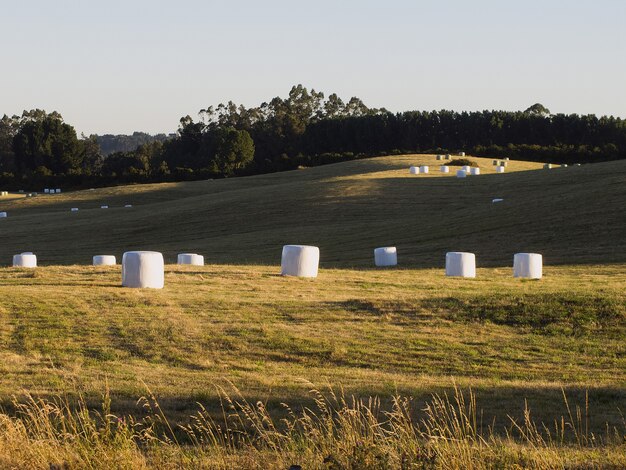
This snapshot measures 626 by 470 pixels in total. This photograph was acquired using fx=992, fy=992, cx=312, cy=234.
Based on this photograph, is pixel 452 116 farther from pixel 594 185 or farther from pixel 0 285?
pixel 0 285

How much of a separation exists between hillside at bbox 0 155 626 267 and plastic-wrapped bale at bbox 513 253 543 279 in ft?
18.5

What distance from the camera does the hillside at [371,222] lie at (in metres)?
43.6

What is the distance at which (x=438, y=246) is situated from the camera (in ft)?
149

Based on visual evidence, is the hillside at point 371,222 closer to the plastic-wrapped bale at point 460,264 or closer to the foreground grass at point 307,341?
the plastic-wrapped bale at point 460,264

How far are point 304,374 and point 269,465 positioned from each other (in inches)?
345

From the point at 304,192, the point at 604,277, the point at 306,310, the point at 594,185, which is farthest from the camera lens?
the point at 304,192

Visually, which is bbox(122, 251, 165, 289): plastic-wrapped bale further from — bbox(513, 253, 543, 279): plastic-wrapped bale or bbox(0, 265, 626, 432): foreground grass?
bbox(513, 253, 543, 279): plastic-wrapped bale

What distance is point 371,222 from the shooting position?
5834cm

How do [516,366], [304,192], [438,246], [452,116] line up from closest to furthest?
1. [516,366]
2. [438,246]
3. [304,192]
4. [452,116]

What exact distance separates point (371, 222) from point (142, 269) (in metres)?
33.6

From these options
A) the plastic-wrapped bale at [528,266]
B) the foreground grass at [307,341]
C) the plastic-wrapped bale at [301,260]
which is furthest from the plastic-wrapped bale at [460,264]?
the plastic-wrapped bale at [301,260]

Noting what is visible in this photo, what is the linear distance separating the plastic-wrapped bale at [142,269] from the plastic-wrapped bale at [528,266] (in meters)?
12.1

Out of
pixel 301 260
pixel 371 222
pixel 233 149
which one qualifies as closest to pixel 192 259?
pixel 301 260

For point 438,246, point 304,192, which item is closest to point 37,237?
point 304,192
